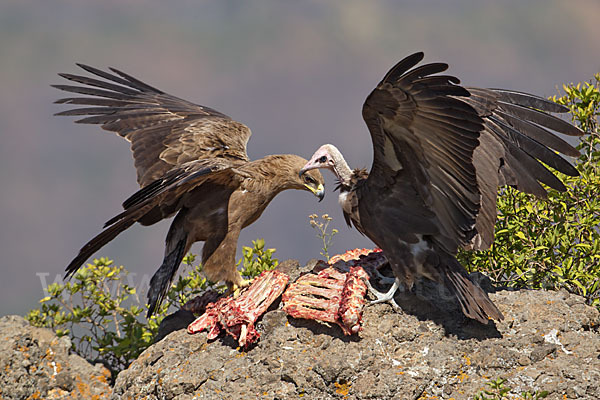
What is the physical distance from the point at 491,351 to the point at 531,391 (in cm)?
38

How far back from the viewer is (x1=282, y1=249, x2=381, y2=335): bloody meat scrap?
180 inches

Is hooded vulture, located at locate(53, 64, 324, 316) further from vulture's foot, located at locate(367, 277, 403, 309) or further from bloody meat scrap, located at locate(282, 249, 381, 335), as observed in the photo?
vulture's foot, located at locate(367, 277, 403, 309)

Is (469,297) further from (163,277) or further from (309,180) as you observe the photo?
(163,277)

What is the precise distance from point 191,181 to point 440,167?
1.88 metres

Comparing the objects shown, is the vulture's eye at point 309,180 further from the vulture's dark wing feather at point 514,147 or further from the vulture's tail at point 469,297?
the vulture's tail at point 469,297

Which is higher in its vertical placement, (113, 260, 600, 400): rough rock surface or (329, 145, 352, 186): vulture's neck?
(329, 145, 352, 186): vulture's neck

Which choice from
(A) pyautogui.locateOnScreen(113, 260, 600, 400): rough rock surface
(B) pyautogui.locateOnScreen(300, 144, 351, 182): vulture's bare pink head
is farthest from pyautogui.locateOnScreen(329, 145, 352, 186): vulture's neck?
(A) pyautogui.locateOnScreen(113, 260, 600, 400): rough rock surface

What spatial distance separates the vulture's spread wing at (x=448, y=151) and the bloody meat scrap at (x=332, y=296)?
47 centimetres

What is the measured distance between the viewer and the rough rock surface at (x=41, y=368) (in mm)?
5551

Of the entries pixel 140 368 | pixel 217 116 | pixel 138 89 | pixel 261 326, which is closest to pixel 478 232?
pixel 261 326

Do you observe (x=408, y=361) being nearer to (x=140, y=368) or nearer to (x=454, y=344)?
(x=454, y=344)

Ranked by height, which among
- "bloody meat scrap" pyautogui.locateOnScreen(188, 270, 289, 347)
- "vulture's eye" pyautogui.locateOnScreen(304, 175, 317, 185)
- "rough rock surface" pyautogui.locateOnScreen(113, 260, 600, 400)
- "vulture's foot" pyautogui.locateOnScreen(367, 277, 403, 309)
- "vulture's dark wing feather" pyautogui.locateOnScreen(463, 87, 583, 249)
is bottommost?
"rough rock surface" pyautogui.locateOnScreen(113, 260, 600, 400)

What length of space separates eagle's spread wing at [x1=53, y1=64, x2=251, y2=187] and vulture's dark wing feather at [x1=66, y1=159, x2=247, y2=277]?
0.70 meters

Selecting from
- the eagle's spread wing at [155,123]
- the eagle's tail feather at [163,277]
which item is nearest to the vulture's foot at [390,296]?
the eagle's tail feather at [163,277]
